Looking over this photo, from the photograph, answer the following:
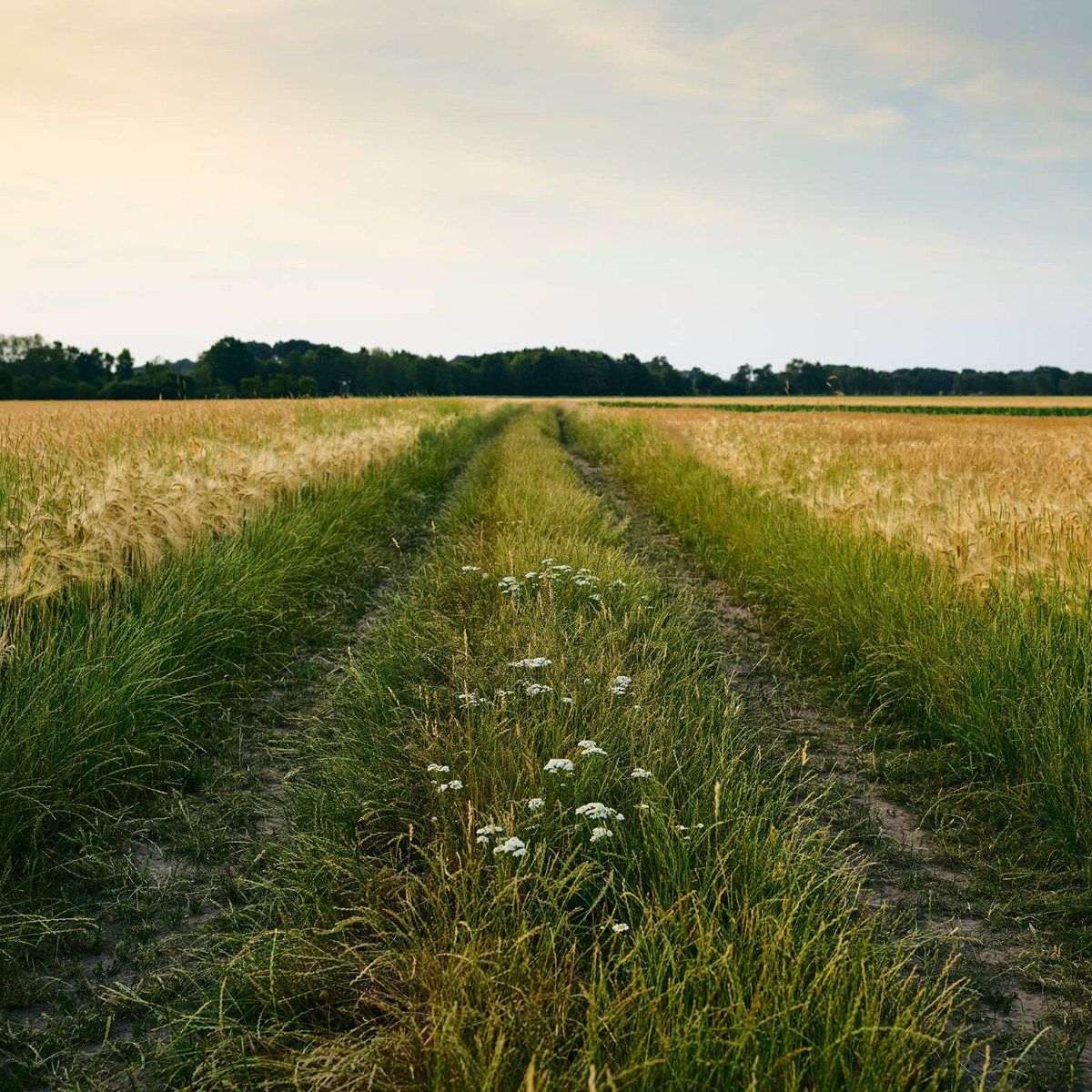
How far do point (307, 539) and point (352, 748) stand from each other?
4539 millimetres

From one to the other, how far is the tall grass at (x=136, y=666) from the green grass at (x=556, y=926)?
892 millimetres

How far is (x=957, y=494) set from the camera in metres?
7.34

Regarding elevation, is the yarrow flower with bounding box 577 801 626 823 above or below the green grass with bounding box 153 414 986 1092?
above

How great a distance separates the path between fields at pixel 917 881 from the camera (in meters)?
2.52

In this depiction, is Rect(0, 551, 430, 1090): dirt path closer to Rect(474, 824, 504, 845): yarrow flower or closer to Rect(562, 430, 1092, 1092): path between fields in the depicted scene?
Rect(474, 824, 504, 845): yarrow flower

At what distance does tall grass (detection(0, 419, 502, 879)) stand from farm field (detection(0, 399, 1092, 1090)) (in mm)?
30

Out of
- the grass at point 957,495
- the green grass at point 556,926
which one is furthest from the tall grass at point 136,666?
the grass at point 957,495

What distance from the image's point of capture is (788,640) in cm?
678

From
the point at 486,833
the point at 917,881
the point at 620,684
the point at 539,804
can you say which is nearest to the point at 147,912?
the point at 486,833

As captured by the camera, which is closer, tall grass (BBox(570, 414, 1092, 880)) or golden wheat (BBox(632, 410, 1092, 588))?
tall grass (BBox(570, 414, 1092, 880))

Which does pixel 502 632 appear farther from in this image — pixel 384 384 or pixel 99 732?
pixel 384 384

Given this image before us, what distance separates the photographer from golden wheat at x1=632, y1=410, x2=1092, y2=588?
556 centimetres

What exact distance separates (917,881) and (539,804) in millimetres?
1808

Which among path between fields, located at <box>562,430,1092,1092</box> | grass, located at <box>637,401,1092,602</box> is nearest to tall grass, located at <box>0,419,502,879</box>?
path between fields, located at <box>562,430,1092,1092</box>
